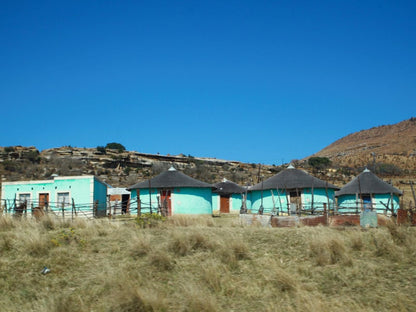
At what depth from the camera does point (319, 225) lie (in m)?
18.0

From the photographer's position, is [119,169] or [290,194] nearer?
[290,194]

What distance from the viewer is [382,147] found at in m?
91.4

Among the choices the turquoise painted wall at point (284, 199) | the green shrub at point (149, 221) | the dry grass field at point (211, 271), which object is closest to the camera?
the dry grass field at point (211, 271)

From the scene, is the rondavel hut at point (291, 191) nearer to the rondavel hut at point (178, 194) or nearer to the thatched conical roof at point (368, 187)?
the thatched conical roof at point (368, 187)

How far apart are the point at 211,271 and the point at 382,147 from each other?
8740 centimetres

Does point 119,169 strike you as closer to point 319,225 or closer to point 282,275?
point 319,225

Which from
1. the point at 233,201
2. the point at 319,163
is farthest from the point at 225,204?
the point at 319,163

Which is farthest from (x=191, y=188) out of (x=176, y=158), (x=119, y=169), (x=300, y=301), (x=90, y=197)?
(x=176, y=158)

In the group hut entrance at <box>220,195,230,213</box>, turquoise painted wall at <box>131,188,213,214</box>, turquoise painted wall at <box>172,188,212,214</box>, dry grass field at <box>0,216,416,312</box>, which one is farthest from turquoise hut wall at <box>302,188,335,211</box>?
dry grass field at <box>0,216,416,312</box>

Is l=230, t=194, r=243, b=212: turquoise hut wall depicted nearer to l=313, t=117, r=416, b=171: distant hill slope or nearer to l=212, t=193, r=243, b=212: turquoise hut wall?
l=212, t=193, r=243, b=212: turquoise hut wall

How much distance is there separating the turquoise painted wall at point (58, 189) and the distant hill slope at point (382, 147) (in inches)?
1280

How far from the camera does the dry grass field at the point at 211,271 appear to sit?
9.98 m

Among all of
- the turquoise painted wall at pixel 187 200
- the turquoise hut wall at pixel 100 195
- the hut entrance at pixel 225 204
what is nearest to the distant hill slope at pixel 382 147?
the hut entrance at pixel 225 204

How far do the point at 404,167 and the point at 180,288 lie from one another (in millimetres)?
63977
